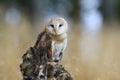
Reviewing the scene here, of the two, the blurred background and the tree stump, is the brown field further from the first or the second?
the tree stump

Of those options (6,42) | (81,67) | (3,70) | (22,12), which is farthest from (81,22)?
(3,70)

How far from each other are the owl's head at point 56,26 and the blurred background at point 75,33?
4.90ft

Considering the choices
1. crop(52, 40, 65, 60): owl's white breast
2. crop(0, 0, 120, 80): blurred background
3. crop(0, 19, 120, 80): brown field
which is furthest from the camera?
crop(0, 0, 120, 80): blurred background

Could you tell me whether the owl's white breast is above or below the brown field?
above

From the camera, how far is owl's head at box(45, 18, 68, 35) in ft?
11.5

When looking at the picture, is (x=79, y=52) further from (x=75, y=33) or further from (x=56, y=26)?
(x=56, y=26)

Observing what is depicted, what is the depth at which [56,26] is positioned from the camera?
350 centimetres

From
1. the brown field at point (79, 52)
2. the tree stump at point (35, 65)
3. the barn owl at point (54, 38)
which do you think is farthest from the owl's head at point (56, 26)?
the brown field at point (79, 52)

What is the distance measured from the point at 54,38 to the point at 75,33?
7.32 m

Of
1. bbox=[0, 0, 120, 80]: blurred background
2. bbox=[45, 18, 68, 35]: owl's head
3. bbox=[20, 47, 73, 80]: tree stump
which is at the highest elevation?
bbox=[45, 18, 68, 35]: owl's head

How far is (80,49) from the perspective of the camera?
28.1ft

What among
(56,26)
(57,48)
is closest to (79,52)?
(57,48)

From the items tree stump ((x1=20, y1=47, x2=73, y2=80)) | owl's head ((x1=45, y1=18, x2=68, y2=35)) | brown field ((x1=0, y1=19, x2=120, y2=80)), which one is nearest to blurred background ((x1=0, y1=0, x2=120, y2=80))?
brown field ((x1=0, y1=19, x2=120, y2=80))

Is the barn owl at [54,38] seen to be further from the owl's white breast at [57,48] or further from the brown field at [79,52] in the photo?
the brown field at [79,52]
